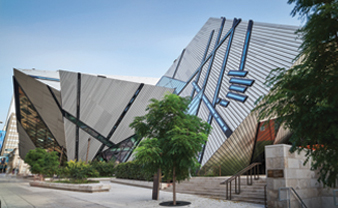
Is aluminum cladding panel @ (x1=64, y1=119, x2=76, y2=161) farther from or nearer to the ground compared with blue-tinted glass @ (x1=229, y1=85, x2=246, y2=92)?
nearer to the ground

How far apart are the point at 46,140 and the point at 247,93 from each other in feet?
159

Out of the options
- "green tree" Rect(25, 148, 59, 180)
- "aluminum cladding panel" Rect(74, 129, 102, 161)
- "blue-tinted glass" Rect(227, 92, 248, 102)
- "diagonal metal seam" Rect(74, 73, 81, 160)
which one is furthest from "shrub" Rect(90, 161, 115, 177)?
"blue-tinted glass" Rect(227, 92, 248, 102)

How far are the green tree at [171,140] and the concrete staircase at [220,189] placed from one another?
2.72 metres

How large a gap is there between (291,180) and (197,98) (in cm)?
1749

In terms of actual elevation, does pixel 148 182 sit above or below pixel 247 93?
below

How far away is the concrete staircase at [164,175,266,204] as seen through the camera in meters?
11.0

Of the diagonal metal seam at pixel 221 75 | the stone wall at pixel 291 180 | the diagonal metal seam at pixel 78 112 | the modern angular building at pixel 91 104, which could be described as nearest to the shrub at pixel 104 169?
the modern angular building at pixel 91 104

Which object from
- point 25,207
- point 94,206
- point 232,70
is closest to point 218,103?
point 232,70

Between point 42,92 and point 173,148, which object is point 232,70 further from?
point 42,92

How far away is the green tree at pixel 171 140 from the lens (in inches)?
406

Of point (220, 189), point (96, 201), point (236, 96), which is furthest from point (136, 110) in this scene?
point (96, 201)

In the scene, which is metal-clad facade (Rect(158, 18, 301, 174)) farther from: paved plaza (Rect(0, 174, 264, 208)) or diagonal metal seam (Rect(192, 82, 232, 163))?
paved plaza (Rect(0, 174, 264, 208))

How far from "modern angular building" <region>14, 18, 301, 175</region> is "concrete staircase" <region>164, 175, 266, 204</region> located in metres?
2.96

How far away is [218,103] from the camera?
67.9ft
